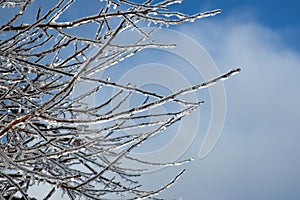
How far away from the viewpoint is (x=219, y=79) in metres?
1.42

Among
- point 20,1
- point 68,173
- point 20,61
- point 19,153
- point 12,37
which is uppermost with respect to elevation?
point 20,1

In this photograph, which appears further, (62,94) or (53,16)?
(53,16)

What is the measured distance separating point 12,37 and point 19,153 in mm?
889

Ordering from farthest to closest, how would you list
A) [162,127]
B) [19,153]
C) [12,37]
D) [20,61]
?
[12,37] < [20,61] < [19,153] < [162,127]

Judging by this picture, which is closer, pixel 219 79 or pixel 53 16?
pixel 219 79

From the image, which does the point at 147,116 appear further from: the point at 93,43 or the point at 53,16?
the point at 53,16

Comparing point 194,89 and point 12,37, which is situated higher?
point 12,37

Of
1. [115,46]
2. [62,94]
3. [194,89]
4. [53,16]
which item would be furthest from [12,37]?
[194,89]

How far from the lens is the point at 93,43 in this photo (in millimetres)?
2740

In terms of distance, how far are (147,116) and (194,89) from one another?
40.1 inches

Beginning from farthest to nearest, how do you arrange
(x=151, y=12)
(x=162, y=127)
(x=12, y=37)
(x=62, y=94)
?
(x=151, y=12), (x=12, y=37), (x=162, y=127), (x=62, y=94)

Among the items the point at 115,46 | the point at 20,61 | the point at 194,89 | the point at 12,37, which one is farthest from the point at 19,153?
the point at 115,46

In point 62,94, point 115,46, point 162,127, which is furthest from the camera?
point 115,46

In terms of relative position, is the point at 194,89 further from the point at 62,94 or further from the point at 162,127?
the point at 62,94
